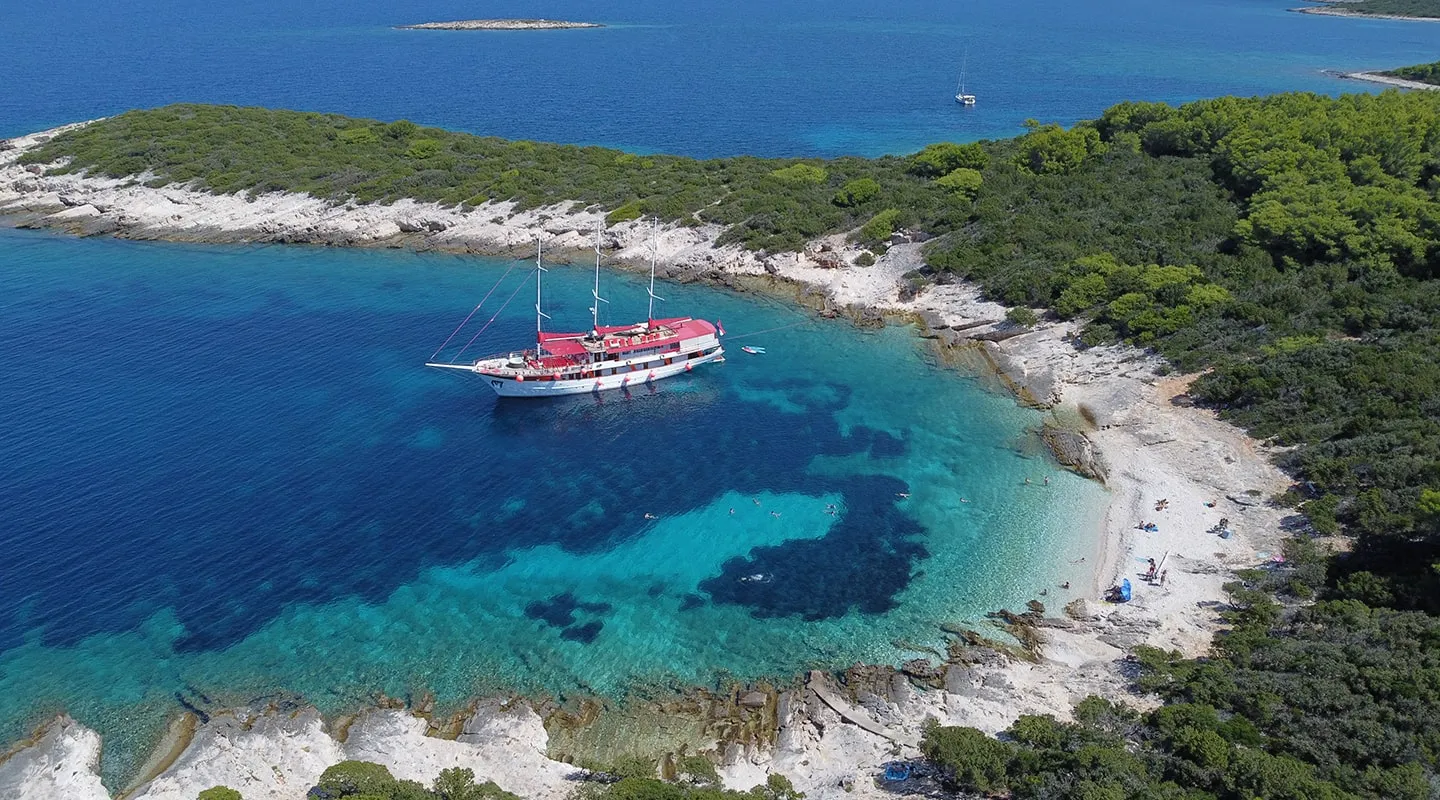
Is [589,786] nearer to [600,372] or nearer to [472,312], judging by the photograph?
[600,372]

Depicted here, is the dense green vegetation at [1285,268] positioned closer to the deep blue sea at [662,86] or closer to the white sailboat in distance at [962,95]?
the deep blue sea at [662,86]

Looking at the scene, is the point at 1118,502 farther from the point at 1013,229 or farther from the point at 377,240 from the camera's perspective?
the point at 377,240

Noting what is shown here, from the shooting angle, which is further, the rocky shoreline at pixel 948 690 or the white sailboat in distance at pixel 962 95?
the white sailboat in distance at pixel 962 95

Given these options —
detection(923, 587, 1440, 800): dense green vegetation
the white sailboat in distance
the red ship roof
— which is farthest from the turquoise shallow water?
the white sailboat in distance

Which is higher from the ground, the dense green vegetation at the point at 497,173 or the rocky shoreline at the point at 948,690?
the dense green vegetation at the point at 497,173

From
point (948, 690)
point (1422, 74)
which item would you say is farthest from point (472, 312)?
point (1422, 74)

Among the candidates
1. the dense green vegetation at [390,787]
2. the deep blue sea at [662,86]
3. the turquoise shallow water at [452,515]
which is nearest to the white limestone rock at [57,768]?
the turquoise shallow water at [452,515]
